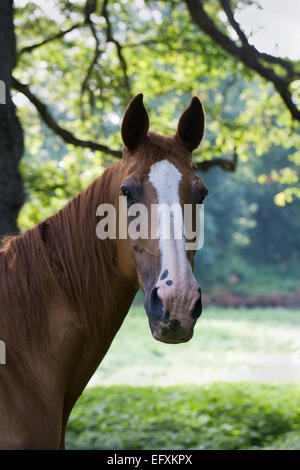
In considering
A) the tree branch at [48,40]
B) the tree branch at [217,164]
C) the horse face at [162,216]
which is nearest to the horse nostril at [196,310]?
the horse face at [162,216]

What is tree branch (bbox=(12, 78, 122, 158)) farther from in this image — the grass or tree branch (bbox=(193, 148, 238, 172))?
the grass

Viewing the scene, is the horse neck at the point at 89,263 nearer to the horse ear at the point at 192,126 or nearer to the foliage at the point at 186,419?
the horse ear at the point at 192,126

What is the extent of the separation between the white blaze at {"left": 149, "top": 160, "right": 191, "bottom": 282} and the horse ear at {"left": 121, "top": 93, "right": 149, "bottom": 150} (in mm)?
249

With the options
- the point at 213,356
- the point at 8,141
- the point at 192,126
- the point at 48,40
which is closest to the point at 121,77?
the point at 48,40

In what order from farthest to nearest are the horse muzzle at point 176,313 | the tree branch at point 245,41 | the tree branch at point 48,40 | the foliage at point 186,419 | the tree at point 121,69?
the tree at point 121,69, the tree branch at point 48,40, the foliage at point 186,419, the tree branch at point 245,41, the horse muzzle at point 176,313

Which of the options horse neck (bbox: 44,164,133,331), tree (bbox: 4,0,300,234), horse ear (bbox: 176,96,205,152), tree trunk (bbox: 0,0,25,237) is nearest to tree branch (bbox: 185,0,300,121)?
tree (bbox: 4,0,300,234)

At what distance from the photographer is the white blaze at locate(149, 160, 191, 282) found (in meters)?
Answer: 2.10

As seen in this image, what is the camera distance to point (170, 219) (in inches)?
86.1

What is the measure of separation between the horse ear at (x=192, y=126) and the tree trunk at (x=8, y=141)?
2862 millimetres

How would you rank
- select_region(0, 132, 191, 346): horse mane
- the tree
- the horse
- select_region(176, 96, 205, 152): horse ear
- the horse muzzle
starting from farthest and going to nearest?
the tree → select_region(176, 96, 205, 152): horse ear → select_region(0, 132, 191, 346): horse mane → the horse → the horse muzzle

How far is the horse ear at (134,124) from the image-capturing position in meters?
2.48

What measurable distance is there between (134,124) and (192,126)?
Answer: 315 mm

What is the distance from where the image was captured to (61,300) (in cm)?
246
